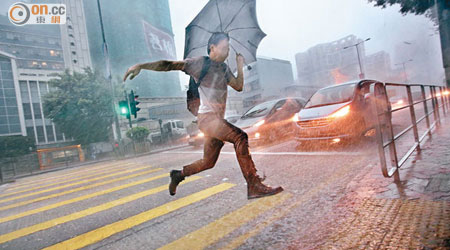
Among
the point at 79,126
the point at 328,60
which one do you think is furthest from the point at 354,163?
the point at 328,60

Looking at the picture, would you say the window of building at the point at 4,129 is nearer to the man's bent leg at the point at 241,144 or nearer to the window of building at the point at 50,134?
the window of building at the point at 50,134

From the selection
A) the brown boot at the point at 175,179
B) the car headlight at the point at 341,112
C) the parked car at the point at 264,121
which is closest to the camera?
the brown boot at the point at 175,179

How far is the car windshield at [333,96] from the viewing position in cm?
595

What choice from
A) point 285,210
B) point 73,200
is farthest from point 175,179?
point 73,200

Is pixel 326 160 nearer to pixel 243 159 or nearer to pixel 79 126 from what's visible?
pixel 243 159

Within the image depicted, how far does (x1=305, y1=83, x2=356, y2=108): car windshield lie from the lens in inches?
234

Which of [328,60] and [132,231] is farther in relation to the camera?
[328,60]

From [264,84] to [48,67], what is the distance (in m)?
28.6

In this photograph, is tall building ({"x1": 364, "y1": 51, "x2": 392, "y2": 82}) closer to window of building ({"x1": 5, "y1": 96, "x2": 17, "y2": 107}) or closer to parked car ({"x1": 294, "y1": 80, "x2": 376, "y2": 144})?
parked car ({"x1": 294, "y1": 80, "x2": 376, "y2": 144})

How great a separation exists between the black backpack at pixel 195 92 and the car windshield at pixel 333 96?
17.2ft

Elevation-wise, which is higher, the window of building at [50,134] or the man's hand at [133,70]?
the window of building at [50,134]

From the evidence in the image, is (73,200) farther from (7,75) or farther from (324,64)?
(324,64)

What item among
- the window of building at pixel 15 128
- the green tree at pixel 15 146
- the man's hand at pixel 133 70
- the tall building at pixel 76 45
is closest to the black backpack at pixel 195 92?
the man's hand at pixel 133 70

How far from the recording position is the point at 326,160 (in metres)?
5.09
